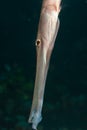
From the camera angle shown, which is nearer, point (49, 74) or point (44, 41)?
point (44, 41)

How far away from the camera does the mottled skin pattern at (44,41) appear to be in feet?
4.17

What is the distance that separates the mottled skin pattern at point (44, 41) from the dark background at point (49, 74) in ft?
10.1

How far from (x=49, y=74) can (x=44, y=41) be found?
3.42 m

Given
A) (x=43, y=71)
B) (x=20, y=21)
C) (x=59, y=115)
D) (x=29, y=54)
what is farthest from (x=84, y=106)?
(x=43, y=71)

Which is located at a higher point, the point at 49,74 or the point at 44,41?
the point at 44,41

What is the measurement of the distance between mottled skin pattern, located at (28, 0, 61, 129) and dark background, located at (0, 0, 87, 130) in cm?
308

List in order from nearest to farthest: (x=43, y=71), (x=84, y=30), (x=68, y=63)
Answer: (x=43, y=71) → (x=84, y=30) → (x=68, y=63)

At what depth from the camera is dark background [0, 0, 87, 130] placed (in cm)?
451

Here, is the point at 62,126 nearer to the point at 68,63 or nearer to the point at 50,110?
the point at 50,110

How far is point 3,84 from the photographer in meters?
4.88

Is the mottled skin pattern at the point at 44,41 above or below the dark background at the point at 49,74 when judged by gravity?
above

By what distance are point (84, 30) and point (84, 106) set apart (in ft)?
3.11

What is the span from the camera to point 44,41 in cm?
130

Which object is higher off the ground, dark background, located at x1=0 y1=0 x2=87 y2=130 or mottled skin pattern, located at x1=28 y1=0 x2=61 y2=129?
mottled skin pattern, located at x1=28 y1=0 x2=61 y2=129
